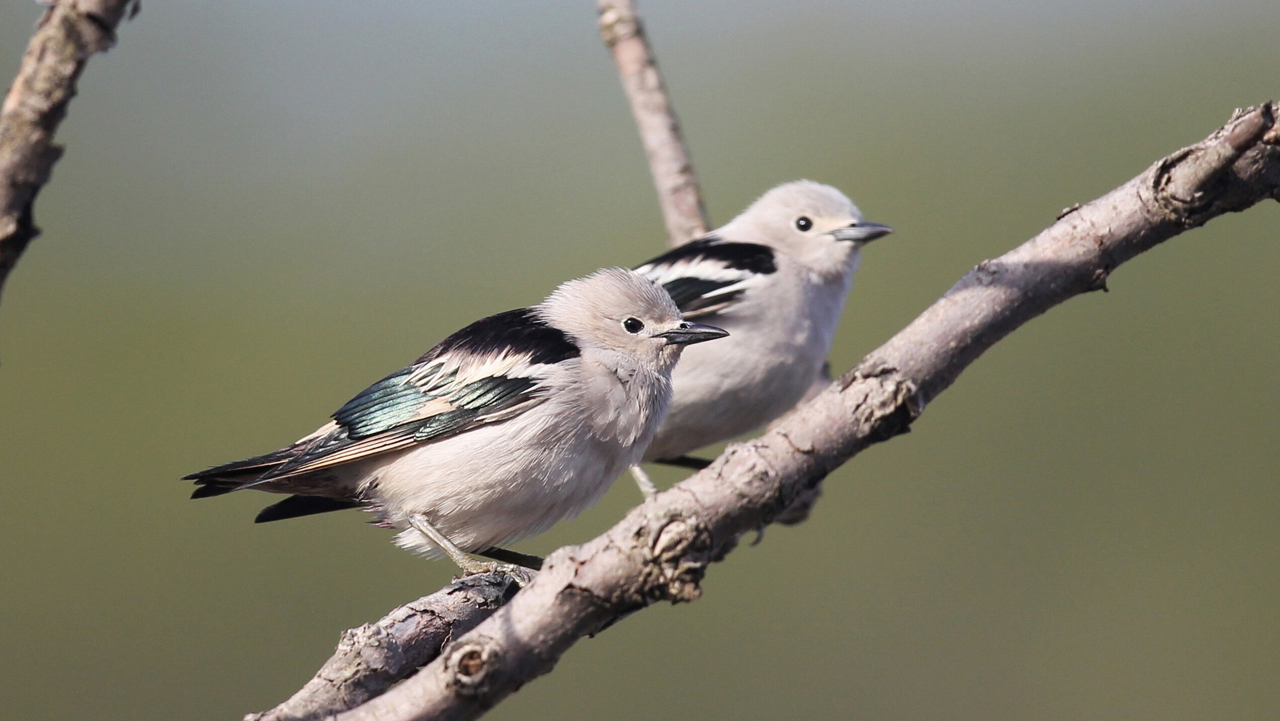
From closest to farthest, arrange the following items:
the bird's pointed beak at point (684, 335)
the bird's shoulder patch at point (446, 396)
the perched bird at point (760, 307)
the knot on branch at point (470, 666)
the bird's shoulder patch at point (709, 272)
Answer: the knot on branch at point (470, 666)
the bird's shoulder patch at point (446, 396)
the bird's pointed beak at point (684, 335)
the perched bird at point (760, 307)
the bird's shoulder patch at point (709, 272)

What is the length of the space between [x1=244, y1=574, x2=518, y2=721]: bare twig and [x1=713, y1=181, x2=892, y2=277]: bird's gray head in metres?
3.49

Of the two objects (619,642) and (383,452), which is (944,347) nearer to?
(383,452)

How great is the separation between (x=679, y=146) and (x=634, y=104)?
40cm

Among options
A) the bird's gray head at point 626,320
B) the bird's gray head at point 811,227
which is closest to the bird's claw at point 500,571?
the bird's gray head at point 626,320

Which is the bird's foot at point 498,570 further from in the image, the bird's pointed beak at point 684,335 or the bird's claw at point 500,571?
the bird's pointed beak at point 684,335

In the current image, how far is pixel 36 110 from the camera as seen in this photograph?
2307 mm

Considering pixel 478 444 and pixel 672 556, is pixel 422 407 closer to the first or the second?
pixel 478 444

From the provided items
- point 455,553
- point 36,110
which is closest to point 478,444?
point 455,553

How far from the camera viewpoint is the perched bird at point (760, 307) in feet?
18.9

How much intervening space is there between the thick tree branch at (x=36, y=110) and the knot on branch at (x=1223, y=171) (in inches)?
105

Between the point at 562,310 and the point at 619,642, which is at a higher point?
the point at 562,310

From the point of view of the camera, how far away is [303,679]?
920cm

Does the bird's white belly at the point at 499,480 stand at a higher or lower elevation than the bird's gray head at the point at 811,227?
lower

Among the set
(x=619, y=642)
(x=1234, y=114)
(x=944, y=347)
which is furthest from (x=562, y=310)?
(x=619, y=642)
